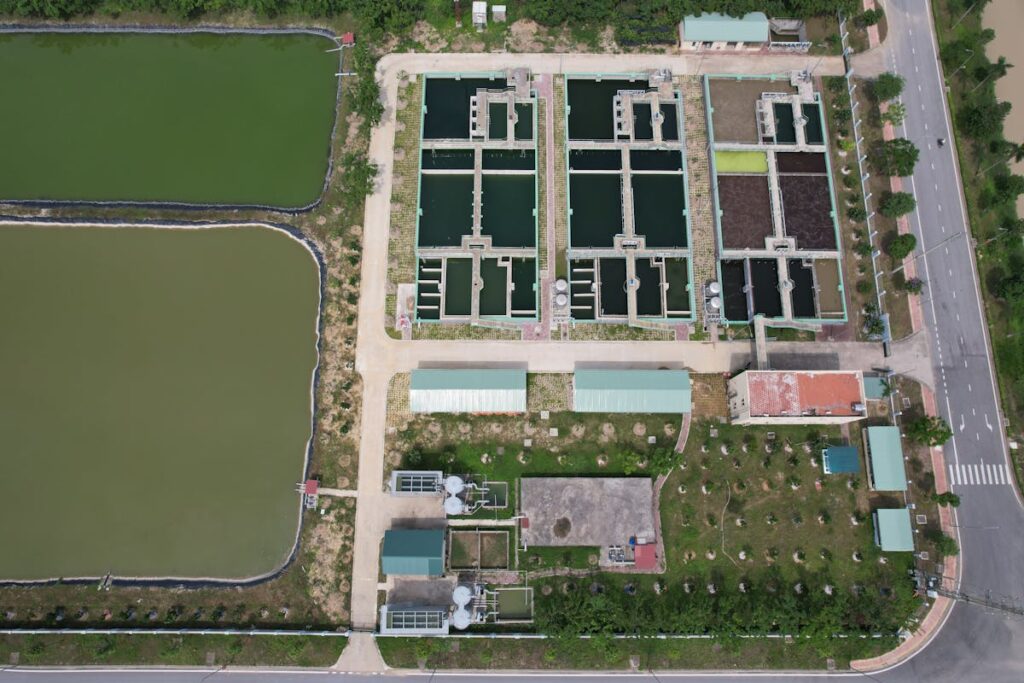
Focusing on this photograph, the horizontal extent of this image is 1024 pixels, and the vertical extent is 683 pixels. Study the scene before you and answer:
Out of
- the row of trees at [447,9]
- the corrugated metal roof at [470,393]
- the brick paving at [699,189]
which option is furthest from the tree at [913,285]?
the corrugated metal roof at [470,393]

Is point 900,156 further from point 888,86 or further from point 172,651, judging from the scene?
point 172,651

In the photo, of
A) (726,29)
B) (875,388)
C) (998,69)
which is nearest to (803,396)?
(875,388)

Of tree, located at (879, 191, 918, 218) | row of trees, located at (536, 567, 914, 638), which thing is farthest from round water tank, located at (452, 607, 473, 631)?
tree, located at (879, 191, 918, 218)

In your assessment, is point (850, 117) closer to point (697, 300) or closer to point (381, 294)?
point (697, 300)

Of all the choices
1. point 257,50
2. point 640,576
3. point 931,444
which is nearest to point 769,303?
point 931,444

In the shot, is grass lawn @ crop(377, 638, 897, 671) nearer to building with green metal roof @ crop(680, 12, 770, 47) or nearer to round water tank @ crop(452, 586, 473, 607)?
round water tank @ crop(452, 586, 473, 607)
